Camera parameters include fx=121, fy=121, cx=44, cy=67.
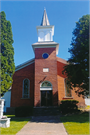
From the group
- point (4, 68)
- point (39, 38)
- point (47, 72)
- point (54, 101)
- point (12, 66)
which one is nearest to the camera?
point (4, 68)

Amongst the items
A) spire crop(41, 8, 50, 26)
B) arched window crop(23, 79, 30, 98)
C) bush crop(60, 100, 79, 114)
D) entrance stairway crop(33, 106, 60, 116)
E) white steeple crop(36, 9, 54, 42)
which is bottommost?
entrance stairway crop(33, 106, 60, 116)

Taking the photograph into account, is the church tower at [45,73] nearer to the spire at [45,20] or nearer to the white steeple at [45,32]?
the white steeple at [45,32]

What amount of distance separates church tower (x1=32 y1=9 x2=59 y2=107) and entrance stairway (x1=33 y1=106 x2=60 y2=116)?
2.92 feet

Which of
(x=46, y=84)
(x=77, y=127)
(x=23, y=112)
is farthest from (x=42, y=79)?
(x=77, y=127)

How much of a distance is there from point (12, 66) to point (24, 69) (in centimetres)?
779

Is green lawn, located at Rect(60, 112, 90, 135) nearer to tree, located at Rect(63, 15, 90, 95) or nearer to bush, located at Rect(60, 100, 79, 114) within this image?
tree, located at Rect(63, 15, 90, 95)

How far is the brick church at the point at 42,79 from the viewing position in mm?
17344

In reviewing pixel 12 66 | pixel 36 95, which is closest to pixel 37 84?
pixel 36 95

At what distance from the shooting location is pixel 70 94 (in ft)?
61.1

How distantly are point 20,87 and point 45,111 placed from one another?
6.00 m

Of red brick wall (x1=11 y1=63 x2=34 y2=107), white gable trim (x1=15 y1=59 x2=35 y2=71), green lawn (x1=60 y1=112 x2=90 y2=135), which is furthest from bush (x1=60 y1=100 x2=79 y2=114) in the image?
white gable trim (x1=15 y1=59 x2=35 y2=71)

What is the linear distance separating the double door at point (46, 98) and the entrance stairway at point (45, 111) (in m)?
1.44

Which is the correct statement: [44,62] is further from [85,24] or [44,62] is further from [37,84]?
[85,24]

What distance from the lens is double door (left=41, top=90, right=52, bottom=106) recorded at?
677 inches
